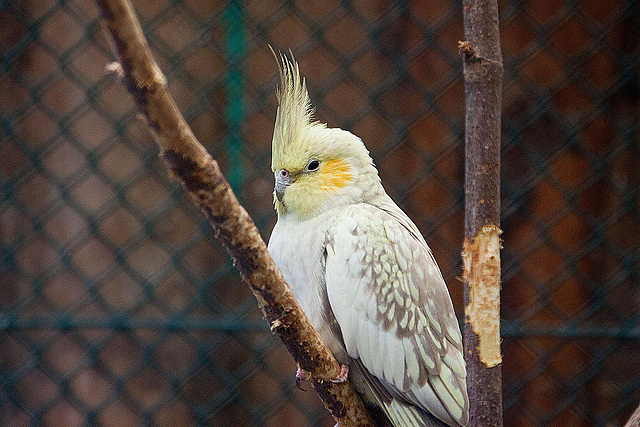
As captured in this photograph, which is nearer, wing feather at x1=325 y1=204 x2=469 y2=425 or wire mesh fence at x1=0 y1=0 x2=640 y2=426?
wing feather at x1=325 y1=204 x2=469 y2=425

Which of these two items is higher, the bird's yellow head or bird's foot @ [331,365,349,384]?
the bird's yellow head

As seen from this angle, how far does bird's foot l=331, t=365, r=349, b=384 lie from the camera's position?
27.1 inches

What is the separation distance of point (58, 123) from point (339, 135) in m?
0.81

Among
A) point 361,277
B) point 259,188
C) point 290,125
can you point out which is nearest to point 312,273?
point 361,277

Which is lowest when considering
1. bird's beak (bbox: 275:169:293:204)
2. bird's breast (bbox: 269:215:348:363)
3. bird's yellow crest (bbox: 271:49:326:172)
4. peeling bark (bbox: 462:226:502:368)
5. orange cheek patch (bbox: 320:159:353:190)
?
peeling bark (bbox: 462:226:502:368)

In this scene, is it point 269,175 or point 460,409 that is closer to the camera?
point 460,409

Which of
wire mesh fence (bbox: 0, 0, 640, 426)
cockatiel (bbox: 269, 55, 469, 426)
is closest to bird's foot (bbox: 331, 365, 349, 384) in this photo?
cockatiel (bbox: 269, 55, 469, 426)

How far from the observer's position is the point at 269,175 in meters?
1.38

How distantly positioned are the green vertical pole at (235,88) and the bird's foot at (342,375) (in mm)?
653

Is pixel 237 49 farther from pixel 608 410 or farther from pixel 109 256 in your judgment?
pixel 608 410

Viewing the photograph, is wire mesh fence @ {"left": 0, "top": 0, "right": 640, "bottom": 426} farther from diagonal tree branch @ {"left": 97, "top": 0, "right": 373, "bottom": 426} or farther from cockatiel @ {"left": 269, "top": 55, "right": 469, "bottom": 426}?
diagonal tree branch @ {"left": 97, "top": 0, "right": 373, "bottom": 426}

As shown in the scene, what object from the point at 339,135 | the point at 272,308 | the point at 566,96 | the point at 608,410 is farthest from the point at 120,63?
the point at 608,410

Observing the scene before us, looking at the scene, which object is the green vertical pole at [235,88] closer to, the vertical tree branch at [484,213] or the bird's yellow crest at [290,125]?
the bird's yellow crest at [290,125]

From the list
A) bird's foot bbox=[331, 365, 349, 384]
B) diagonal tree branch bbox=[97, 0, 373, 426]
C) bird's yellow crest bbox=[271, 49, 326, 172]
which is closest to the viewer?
diagonal tree branch bbox=[97, 0, 373, 426]
